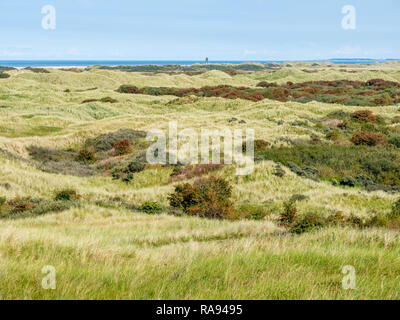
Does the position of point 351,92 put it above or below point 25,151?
above

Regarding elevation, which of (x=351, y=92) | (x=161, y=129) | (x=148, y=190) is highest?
(x=351, y=92)

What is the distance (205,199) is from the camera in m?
18.5

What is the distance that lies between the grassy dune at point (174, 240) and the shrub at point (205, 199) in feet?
5.18

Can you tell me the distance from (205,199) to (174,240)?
9.90 meters

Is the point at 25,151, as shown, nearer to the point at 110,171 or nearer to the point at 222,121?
the point at 110,171

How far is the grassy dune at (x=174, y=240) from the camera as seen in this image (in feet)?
12.1

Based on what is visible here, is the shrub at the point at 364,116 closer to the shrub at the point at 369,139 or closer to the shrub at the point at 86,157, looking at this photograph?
the shrub at the point at 369,139

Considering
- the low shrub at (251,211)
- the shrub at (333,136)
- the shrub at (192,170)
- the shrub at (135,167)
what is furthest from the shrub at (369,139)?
the shrub at (135,167)

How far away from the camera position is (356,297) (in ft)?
11.6

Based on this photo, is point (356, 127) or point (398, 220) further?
point (356, 127)

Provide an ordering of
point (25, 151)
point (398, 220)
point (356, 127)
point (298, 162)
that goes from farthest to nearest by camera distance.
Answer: point (356, 127) < point (25, 151) < point (298, 162) < point (398, 220)

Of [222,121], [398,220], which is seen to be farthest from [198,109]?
[398,220]

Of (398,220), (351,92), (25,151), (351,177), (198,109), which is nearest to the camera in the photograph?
(398,220)
